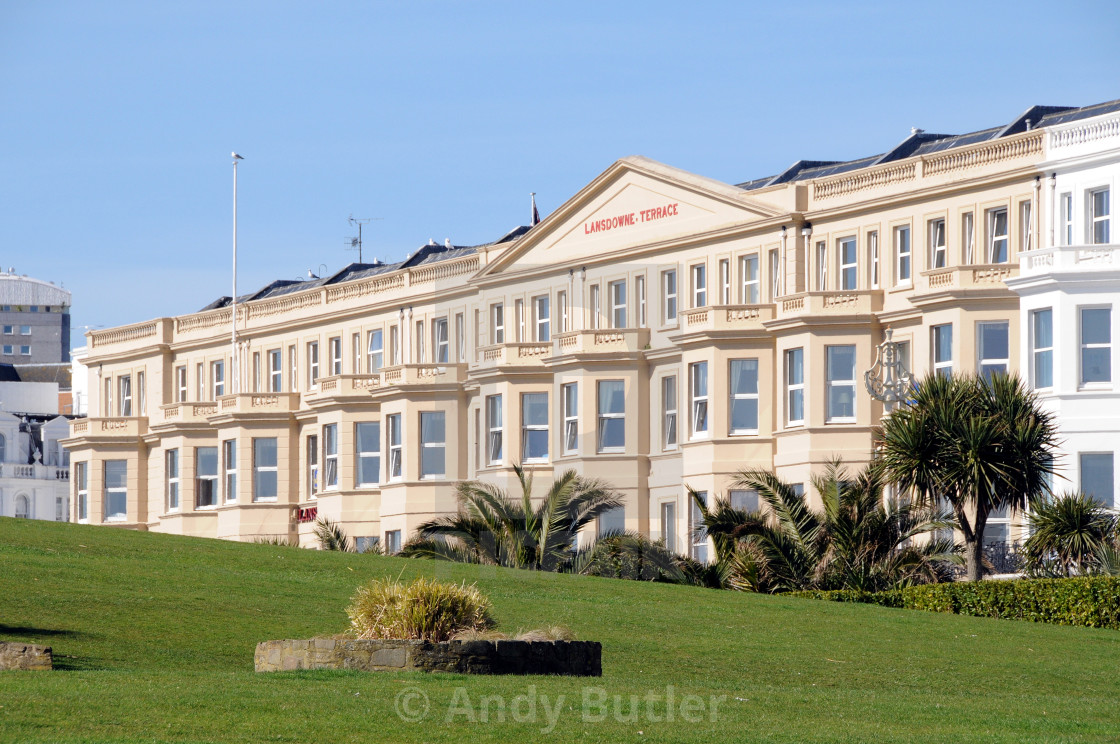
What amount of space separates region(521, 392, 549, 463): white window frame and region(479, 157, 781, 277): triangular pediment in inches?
148

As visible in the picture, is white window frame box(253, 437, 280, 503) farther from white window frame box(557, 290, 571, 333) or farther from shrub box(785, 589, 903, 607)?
shrub box(785, 589, 903, 607)

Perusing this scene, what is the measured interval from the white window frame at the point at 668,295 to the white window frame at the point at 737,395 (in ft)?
11.6

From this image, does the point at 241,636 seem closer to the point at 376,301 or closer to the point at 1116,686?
the point at 1116,686

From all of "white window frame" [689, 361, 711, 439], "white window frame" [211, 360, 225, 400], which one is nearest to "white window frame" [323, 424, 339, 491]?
"white window frame" [211, 360, 225, 400]

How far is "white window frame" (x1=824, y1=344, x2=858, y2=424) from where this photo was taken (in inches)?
1870

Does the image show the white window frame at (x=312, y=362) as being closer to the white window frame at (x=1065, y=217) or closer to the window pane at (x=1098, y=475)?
the white window frame at (x=1065, y=217)

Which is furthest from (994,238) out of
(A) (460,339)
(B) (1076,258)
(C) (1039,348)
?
(A) (460,339)

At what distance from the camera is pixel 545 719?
17656 mm

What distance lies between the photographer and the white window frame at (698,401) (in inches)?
1997

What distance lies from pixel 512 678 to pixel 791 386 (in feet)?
94.7

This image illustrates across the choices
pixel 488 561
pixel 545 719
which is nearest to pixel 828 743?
pixel 545 719

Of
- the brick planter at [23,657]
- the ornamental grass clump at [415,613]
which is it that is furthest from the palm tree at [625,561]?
the brick planter at [23,657]

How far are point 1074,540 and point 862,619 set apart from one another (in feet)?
21.6

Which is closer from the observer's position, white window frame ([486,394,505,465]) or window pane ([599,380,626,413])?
window pane ([599,380,626,413])
